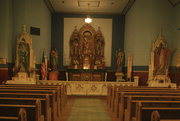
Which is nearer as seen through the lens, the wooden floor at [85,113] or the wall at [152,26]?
the wooden floor at [85,113]

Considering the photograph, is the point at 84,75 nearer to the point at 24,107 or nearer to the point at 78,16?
the point at 78,16

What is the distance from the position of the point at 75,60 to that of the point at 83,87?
5.02 metres

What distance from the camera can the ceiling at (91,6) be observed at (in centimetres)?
1104

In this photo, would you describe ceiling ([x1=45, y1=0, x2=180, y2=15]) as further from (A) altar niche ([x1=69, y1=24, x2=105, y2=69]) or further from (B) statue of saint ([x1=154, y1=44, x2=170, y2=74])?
(B) statue of saint ([x1=154, y1=44, x2=170, y2=74])

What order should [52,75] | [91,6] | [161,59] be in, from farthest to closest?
[91,6]
[52,75]
[161,59]

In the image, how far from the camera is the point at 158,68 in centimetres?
931

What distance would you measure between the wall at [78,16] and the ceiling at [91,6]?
1.68ft

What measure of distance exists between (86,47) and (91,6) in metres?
2.86

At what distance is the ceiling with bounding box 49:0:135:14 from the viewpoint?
36.2 ft

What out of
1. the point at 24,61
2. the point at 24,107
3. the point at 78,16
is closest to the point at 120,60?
the point at 78,16

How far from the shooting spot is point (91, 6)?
38.8 feet

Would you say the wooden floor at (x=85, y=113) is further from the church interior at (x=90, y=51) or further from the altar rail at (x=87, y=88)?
the altar rail at (x=87, y=88)

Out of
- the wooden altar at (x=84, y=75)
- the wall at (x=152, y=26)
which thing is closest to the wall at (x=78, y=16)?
the wooden altar at (x=84, y=75)

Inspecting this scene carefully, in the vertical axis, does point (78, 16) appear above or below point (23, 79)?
above
